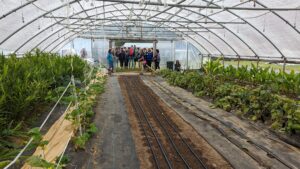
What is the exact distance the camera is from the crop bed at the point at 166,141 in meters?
4.04

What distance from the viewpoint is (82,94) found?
6.08m

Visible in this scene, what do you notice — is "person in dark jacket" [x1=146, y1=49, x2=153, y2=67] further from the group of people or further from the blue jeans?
the blue jeans

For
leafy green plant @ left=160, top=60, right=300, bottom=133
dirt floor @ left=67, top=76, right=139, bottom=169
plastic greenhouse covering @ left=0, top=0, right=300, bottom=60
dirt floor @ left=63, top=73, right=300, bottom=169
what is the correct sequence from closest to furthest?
dirt floor @ left=67, top=76, right=139, bottom=169 < dirt floor @ left=63, top=73, right=300, bottom=169 < leafy green plant @ left=160, top=60, right=300, bottom=133 < plastic greenhouse covering @ left=0, top=0, right=300, bottom=60

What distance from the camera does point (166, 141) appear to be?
4891 mm

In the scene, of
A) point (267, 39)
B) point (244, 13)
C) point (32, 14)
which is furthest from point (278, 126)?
point (32, 14)

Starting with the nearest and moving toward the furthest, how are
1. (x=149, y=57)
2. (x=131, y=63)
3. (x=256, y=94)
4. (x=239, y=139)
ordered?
(x=239, y=139) < (x=256, y=94) < (x=149, y=57) < (x=131, y=63)

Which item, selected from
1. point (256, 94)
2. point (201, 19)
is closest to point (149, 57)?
point (201, 19)

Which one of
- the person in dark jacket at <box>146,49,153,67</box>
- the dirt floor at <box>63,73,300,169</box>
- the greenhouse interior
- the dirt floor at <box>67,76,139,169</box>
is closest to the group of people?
the person in dark jacket at <box>146,49,153,67</box>

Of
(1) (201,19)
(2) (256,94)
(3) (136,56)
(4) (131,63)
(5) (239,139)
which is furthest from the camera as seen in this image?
(4) (131,63)

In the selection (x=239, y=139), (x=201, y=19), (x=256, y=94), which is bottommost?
(x=239, y=139)

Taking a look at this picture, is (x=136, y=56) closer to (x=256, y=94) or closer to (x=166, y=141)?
Answer: (x=256, y=94)

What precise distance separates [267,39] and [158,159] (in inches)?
420

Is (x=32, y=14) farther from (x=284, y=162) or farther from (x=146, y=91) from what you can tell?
(x=284, y=162)

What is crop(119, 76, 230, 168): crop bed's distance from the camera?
4.04m
